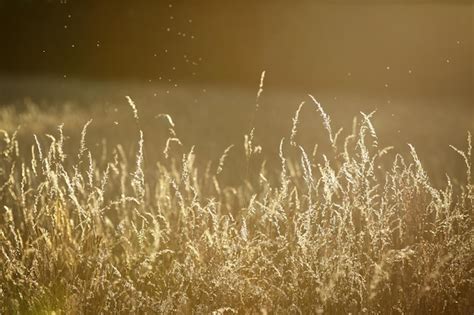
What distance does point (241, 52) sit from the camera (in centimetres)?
1577

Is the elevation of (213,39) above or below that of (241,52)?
above

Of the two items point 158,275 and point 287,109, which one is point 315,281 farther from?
point 287,109

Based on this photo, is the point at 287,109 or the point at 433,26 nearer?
the point at 287,109

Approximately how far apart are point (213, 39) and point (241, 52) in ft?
2.12

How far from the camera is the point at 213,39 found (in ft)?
Answer: 51.4

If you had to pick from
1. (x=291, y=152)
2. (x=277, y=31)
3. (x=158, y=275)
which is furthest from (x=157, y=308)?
(x=277, y=31)

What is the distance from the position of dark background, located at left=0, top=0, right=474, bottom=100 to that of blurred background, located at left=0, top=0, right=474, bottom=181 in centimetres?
3

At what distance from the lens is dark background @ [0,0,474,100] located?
14602mm

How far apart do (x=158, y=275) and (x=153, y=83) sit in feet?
40.0

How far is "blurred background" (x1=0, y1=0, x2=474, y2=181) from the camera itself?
13.1 meters

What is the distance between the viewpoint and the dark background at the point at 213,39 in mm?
14602

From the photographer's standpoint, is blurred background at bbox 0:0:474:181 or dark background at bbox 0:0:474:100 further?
dark background at bbox 0:0:474:100

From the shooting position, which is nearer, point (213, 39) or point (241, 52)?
point (213, 39)

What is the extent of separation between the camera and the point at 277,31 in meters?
15.5
